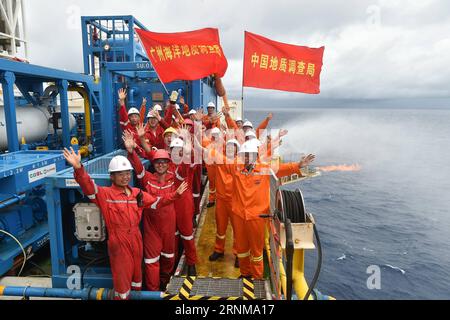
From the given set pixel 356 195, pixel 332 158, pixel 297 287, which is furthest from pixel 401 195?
pixel 297 287

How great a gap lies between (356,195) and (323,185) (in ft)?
17.0

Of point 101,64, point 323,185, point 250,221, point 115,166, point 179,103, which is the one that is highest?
point 101,64

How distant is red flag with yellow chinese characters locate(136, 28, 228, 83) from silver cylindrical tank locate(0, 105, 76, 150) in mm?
4323

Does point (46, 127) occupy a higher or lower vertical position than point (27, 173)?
higher

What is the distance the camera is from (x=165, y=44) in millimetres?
5395

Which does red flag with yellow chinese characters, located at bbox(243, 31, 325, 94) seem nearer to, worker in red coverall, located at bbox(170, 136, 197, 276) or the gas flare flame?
worker in red coverall, located at bbox(170, 136, 197, 276)

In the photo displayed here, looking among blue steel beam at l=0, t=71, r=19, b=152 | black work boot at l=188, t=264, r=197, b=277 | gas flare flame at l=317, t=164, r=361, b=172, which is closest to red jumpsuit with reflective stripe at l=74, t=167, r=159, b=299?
black work boot at l=188, t=264, r=197, b=277

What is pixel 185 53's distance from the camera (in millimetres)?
5566

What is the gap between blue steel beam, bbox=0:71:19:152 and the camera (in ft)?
19.9

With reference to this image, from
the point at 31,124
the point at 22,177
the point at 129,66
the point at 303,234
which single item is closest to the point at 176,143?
the point at 303,234

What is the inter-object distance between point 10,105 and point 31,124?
6.44 feet

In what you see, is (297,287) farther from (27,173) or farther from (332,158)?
(332,158)

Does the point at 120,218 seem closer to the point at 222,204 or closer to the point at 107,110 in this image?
the point at 222,204

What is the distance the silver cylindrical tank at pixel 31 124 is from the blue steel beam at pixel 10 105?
3.51 feet
